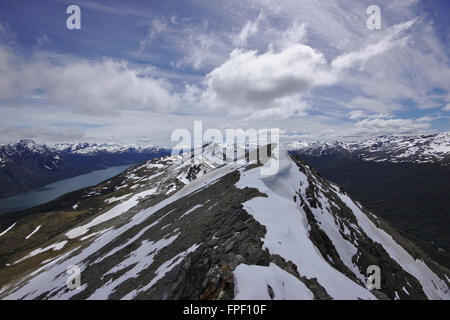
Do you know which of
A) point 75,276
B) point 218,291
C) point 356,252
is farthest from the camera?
point 75,276

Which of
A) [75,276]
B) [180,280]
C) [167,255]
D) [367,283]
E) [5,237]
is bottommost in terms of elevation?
[5,237]

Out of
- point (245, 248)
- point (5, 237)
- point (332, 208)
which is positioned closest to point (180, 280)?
point (245, 248)

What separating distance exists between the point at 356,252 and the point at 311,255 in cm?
1748

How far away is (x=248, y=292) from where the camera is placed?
396 inches

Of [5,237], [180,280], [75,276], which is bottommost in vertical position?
[5,237]

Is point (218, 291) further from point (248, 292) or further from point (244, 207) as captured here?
point (244, 207)

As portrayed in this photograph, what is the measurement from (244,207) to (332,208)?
2555 cm

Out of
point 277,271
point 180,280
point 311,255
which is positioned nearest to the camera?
point 277,271

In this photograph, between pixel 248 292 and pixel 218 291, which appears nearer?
pixel 248 292

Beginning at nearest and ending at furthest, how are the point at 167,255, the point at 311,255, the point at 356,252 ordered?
the point at 311,255, the point at 167,255, the point at 356,252
